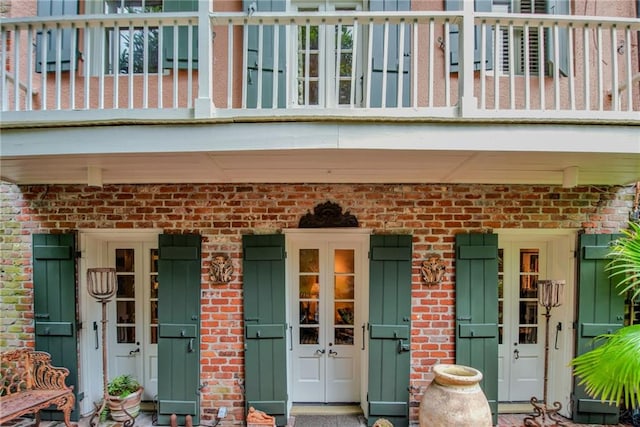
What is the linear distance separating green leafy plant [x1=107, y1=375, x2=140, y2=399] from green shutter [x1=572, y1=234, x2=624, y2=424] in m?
4.69

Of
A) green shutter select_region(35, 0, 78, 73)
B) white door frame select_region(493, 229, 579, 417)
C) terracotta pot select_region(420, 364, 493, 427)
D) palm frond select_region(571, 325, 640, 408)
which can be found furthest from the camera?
white door frame select_region(493, 229, 579, 417)

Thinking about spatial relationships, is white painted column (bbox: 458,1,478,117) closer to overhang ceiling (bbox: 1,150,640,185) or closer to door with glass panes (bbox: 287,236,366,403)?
overhang ceiling (bbox: 1,150,640,185)

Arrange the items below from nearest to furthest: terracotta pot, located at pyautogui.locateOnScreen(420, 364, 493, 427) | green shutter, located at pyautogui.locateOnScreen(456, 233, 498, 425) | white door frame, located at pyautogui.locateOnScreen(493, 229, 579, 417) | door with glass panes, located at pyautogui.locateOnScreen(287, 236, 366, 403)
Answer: terracotta pot, located at pyautogui.locateOnScreen(420, 364, 493, 427), green shutter, located at pyautogui.locateOnScreen(456, 233, 498, 425), white door frame, located at pyautogui.locateOnScreen(493, 229, 579, 417), door with glass panes, located at pyautogui.locateOnScreen(287, 236, 366, 403)

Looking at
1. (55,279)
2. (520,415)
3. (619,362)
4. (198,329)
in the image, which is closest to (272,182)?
(198,329)

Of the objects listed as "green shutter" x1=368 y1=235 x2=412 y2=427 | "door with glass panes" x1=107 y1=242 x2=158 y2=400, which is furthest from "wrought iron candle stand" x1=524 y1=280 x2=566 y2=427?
"door with glass panes" x1=107 y1=242 x2=158 y2=400

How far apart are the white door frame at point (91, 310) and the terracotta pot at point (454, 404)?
10.2 feet

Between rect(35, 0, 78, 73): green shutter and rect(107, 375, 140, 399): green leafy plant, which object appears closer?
rect(35, 0, 78, 73): green shutter

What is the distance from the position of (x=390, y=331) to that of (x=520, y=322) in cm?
164

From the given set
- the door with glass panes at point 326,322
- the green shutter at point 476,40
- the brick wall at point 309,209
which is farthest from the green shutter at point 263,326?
the green shutter at point 476,40

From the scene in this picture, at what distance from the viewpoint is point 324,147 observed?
241 cm

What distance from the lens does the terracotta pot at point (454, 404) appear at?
9.56ft

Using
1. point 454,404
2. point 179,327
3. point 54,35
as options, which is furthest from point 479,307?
point 54,35

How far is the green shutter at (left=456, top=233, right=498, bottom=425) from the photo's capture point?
3656 millimetres

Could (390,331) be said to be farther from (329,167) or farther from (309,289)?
(329,167)
